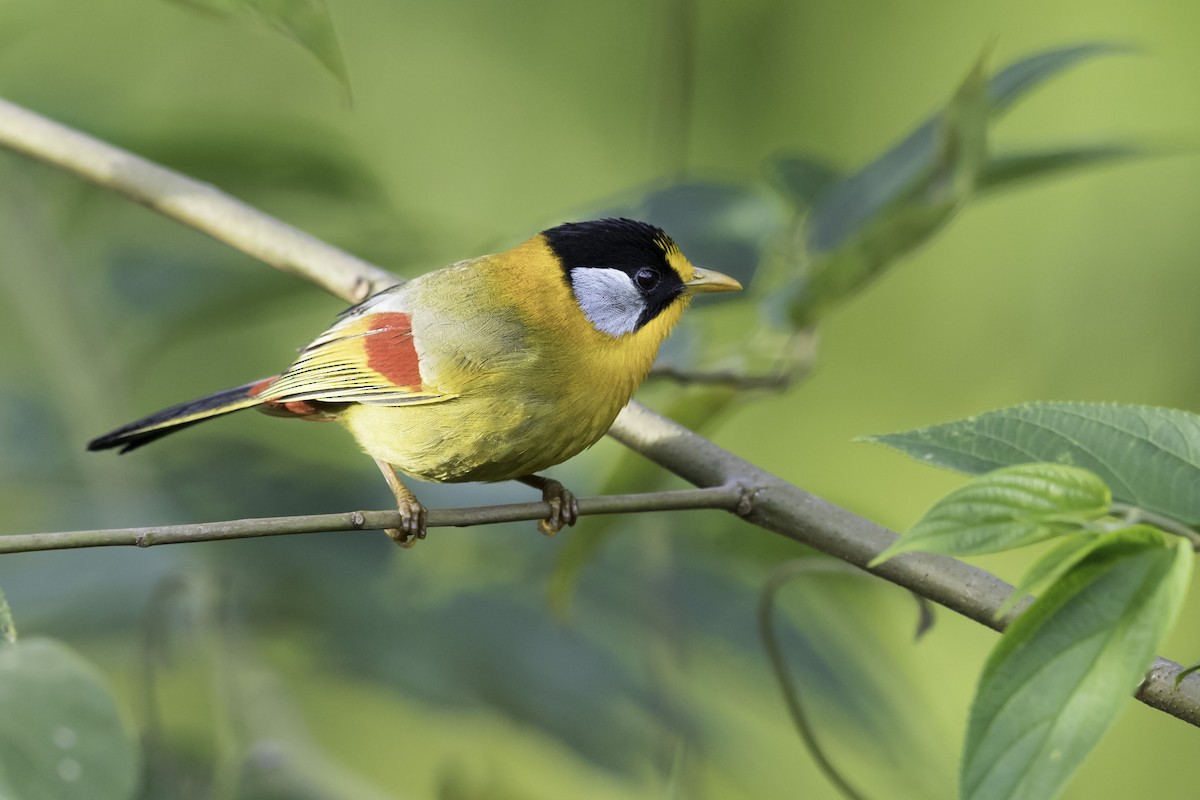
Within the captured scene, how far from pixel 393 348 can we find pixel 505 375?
266 mm

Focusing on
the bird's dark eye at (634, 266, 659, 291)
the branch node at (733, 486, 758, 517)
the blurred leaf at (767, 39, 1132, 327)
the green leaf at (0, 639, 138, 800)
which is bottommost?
the green leaf at (0, 639, 138, 800)

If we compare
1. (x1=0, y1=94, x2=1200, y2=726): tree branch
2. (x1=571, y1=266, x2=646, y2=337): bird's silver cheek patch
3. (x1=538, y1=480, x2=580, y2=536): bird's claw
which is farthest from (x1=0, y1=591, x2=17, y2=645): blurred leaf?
(x1=571, y1=266, x2=646, y2=337): bird's silver cheek patch

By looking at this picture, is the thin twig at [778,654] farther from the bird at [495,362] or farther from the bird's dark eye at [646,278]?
the bird's dark eye at [646,278]

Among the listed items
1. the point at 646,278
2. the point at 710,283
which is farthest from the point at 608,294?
the point at 710,283

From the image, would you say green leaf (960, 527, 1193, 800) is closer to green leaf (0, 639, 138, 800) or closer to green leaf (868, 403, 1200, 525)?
green leaf (868, 403, 1200, 525)

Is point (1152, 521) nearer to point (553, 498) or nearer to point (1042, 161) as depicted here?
point (1042, 161)

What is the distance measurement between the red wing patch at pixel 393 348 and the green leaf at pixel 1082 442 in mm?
1304

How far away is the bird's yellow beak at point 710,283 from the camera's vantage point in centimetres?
239

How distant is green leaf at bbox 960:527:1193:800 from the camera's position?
0.90 meters

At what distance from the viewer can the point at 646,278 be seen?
2.40 meters

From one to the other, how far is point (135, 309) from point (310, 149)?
660 millimetres

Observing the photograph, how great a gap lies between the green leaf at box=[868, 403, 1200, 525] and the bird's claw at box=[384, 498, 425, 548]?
1098 millimetres

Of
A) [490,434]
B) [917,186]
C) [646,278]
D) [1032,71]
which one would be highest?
[1032,71]

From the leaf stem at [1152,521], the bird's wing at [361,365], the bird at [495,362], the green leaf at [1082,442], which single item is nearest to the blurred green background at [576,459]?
the bird at [495,362]
